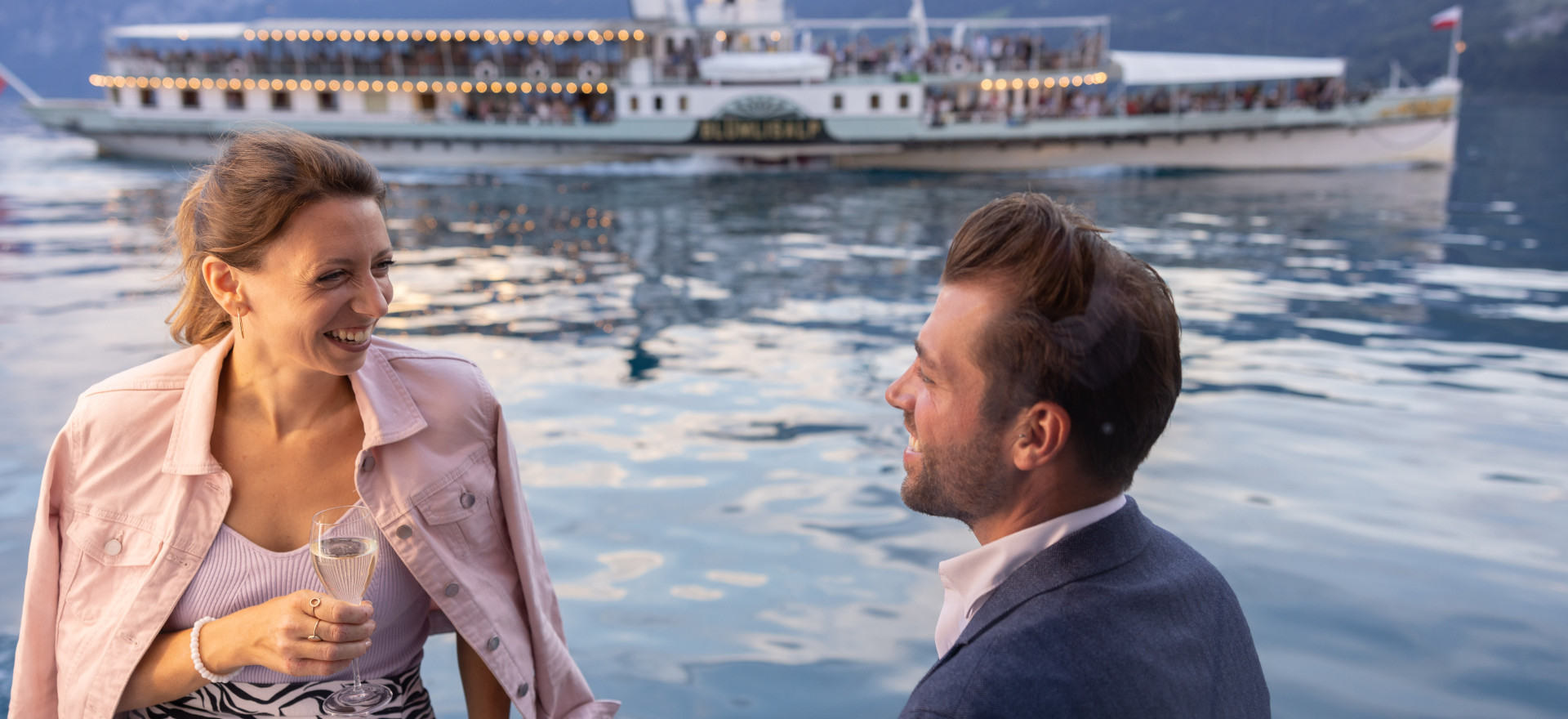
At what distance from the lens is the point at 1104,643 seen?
4.37 feet

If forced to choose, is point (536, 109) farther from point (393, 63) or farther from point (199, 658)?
point (199, 658)

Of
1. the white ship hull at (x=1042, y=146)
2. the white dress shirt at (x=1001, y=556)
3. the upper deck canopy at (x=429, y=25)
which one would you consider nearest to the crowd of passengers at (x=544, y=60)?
the upper deck canopy at (x=429, y=25)

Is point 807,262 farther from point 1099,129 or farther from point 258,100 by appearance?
point 258,100

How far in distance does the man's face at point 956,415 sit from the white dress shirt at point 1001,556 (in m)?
0.08

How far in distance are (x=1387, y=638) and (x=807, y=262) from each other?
10067 millimetres

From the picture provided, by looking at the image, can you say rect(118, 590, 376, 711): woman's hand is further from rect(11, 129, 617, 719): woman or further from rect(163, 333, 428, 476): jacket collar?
rect(163, 333, 428, 476): jacket collar

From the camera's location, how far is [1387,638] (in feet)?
13.8

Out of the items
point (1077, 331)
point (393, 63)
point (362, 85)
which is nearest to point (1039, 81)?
point (393, 63)

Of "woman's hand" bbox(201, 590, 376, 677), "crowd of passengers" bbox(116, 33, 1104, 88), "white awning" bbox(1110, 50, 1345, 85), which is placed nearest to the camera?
"woman's hand" bbox(201, 590, 376, 677)

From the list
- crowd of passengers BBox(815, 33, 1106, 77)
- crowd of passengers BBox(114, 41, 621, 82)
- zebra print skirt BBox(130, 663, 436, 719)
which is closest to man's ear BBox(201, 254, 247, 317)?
zebra print skirt BBox(130, 663, 436, 719)

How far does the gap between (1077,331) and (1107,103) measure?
29024 mm

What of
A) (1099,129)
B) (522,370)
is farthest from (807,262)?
(1099,129)

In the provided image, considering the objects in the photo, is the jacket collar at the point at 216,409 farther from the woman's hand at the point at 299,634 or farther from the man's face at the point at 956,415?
the man's face at the point at 956,415

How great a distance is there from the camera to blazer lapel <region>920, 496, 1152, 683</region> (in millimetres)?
1422
